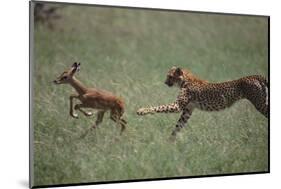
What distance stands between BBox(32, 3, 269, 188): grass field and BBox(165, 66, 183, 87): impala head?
0.14ft

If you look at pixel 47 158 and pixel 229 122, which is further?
Result: pixel 229 122

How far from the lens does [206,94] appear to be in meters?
4.98

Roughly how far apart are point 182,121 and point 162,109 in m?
0.20

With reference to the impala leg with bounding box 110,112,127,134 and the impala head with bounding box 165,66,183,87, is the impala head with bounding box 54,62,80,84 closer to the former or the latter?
the impala leg with bounding box 110,112,127,134

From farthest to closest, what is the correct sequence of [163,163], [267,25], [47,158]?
[267,25] < [163,163] < [47,158]

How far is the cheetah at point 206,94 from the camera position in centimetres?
487

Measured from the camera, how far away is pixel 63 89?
455cm

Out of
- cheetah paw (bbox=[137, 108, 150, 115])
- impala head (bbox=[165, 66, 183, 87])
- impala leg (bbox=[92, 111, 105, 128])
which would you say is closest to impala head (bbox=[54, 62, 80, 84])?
impala leg (bbox=[92, 111, 105, 128])

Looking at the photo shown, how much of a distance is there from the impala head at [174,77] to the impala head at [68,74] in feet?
2.48

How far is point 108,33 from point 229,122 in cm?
126

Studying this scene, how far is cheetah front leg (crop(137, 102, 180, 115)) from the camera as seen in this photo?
4.77 metres

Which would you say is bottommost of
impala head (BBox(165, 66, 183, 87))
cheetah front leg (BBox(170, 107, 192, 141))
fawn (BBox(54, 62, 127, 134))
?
cheetah front leg (BBox(170, 107, 192, 141))
